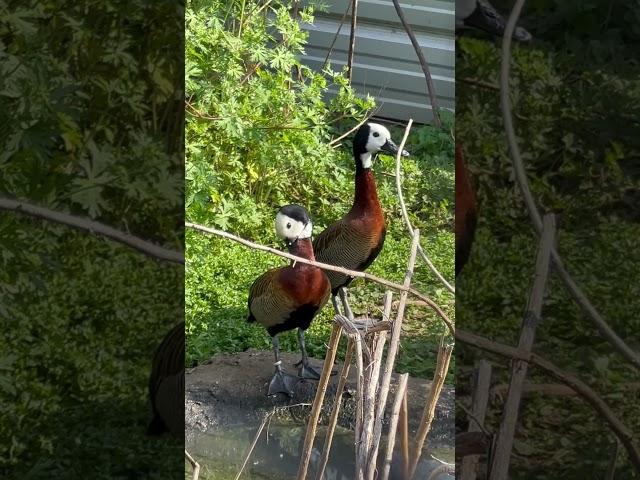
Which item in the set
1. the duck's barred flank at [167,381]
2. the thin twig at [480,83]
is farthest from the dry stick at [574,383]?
the duck's barred flank at [167,381]

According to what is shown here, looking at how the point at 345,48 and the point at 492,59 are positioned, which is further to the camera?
the point at 345,48

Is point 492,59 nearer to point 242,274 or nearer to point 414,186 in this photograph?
point 414,186

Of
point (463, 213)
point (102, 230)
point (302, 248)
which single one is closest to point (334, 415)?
point (302, 248)

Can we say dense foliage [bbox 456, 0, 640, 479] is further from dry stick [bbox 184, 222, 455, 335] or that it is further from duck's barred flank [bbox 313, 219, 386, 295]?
duck's barred flank [bbox 313, 219, 386, 295]

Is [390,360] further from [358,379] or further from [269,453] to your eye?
[269,453]

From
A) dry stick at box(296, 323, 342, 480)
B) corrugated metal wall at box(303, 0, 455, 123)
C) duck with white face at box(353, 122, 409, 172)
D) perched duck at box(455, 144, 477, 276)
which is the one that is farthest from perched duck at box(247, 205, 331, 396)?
perched duck at box(455, 144, 477, 276)

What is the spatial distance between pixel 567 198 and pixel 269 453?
48.4 inches

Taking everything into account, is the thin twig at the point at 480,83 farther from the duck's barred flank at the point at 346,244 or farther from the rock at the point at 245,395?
the rock at the point at 245,395

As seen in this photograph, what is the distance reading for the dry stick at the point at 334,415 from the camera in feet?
7.34

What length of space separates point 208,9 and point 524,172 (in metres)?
1.24

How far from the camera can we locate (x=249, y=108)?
248 centimetres

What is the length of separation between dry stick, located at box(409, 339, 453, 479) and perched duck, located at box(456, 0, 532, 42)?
1.00m

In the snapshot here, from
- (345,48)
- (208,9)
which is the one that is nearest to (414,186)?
→ (345,48)

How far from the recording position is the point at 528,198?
1.56m
